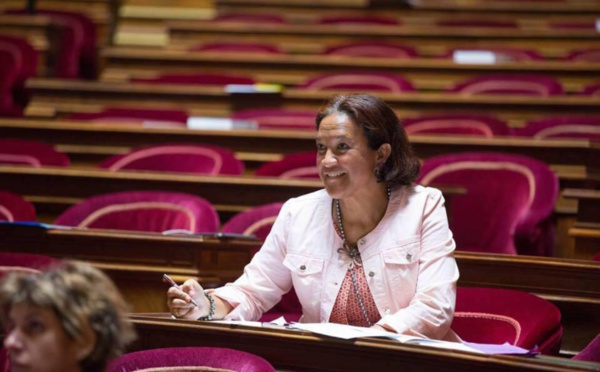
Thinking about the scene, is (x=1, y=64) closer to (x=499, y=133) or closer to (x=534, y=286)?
(x=499, y=133)

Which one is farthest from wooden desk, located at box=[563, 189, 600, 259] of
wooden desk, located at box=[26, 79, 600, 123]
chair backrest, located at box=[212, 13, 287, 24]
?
chair backrest, located at box=[212, 13, 287, 24]

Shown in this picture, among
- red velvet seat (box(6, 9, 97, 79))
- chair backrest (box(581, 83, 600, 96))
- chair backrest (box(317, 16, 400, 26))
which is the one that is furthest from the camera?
chair backrest (box(317, 16, 400, 26))

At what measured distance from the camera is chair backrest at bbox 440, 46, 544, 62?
2.90m

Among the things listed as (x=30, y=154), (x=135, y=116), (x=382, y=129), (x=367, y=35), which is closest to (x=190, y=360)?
(x=382, y=129)

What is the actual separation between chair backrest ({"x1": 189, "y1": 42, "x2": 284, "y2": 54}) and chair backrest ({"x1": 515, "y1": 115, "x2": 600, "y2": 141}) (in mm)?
1036

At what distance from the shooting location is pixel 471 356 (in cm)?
97

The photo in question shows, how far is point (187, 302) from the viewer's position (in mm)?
1201

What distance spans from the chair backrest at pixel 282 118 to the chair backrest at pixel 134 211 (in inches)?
28.5

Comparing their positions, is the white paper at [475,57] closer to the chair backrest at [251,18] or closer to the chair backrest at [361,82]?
the chair backrest at [361,82]

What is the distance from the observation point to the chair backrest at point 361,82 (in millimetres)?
2756

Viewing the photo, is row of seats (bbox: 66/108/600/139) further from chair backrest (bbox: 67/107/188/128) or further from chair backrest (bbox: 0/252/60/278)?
chair backrest (bbox: 0/252/60/278)

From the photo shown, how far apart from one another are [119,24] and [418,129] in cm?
155

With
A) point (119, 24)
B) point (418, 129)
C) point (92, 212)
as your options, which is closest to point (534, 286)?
point (92, 212)

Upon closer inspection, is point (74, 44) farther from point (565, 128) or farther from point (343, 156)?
A: point (343, 156)
